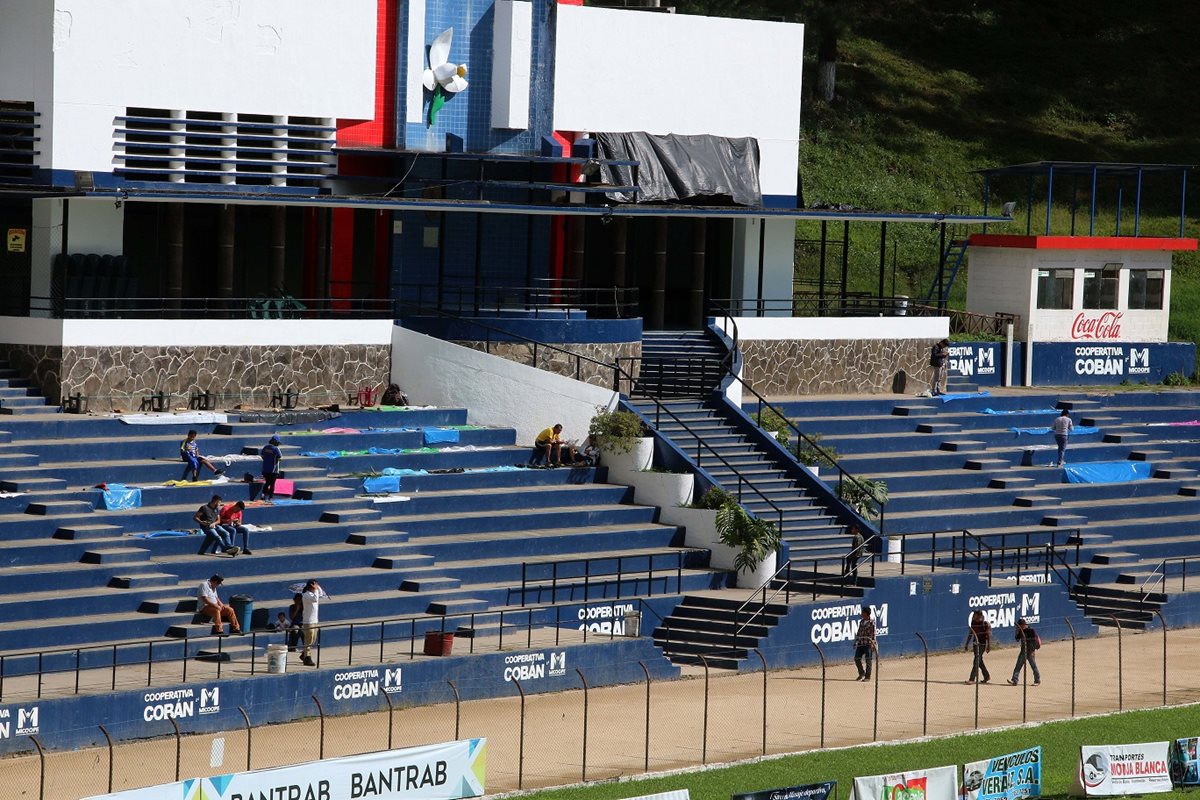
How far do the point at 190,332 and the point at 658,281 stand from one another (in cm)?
1375

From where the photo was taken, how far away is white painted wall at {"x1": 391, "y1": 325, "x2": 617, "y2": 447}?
43969 mm

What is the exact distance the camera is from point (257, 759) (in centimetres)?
2858

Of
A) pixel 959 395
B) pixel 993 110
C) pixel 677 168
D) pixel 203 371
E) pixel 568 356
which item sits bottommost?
pixel 959 395

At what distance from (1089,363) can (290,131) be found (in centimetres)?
2445

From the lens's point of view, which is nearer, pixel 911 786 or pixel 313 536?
pixel 911 786

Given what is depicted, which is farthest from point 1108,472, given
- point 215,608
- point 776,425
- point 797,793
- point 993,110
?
point 993,110

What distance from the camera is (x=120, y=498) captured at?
36.2 meters

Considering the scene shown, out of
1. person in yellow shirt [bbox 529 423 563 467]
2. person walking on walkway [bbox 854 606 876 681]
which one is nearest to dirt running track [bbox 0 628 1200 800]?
person walking on walkway [bbox 854 606 876 681]

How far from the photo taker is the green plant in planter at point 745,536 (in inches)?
1615

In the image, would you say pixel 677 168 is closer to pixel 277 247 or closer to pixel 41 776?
pixel 277 247

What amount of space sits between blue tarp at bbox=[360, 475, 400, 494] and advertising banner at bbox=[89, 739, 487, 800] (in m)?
13.3

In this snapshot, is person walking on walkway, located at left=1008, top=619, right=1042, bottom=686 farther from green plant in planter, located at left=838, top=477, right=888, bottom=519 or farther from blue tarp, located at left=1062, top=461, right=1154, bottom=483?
blue tarp, located at left=1062, top=461, right=1154, bottom=483

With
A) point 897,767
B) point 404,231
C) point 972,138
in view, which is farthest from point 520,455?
point 972,138

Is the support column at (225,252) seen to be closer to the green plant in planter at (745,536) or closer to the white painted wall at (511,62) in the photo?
the white painted wall at (511,62)
